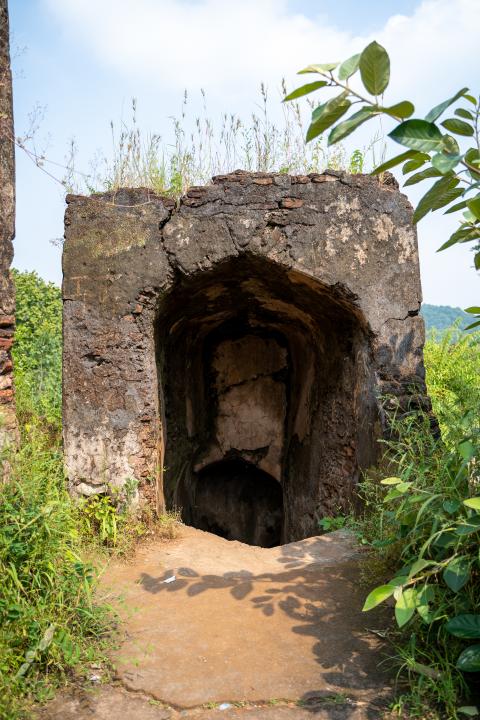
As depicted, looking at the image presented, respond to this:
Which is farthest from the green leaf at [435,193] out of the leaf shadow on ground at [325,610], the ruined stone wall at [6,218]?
the ruined stone wall at [6,218]

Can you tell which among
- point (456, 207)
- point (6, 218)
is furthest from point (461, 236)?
point (6, 218)

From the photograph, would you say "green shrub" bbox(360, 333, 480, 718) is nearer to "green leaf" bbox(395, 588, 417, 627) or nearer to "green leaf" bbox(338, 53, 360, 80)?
"green leaf" bbox(395, 588, 417, 627)

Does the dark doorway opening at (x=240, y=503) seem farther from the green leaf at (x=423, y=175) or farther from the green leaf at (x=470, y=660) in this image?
the green leaf at (x=423, y=175)

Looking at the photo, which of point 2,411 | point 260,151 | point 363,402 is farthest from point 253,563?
point 260,151

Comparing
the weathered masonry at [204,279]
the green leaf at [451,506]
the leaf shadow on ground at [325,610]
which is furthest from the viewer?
the weathered masonry at [204,279]

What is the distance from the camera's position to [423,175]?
1952 mm

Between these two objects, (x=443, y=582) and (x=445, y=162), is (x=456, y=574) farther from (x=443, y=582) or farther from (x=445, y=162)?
(x=445, y=162)

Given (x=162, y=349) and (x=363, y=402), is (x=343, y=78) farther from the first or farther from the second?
(x=162, y=349)

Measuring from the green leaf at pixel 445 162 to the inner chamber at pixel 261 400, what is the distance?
2870 millimetres

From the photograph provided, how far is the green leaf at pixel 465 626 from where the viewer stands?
2.26 m

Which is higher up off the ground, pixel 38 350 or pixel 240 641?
pixel 38 350

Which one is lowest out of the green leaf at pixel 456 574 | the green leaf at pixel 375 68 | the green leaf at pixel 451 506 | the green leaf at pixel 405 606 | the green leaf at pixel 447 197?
the green leaf at pixel 405 606

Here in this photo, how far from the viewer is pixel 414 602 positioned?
216 centimetres

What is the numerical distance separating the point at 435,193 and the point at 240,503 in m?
6.08
